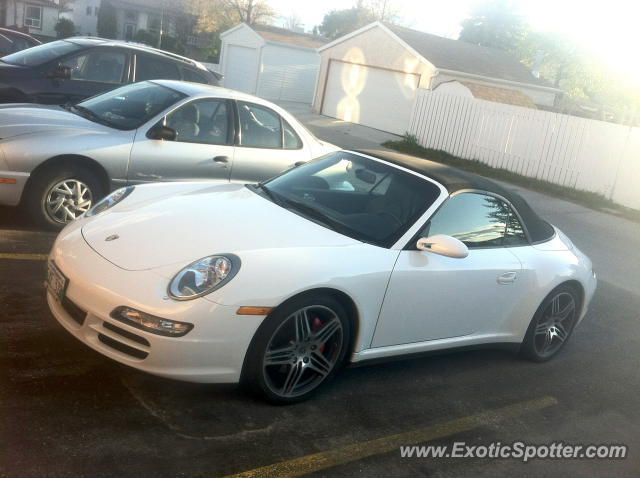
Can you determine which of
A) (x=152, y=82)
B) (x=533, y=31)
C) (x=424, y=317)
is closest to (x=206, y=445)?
(x=424, y=317)

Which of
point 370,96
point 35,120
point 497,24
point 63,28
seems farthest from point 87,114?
point 497,24

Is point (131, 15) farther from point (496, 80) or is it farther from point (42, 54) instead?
point (42, 54)

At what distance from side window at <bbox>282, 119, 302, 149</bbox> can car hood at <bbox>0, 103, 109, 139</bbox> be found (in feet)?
6.65

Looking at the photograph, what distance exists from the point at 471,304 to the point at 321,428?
153 centimetres

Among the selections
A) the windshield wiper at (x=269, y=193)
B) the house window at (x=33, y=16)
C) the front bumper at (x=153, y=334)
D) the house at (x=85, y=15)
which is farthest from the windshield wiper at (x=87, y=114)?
the house at (x=85, y=15)

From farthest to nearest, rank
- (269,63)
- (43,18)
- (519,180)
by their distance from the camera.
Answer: (43,18) → (269,63) → (519,180)

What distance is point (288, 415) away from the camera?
4254 millimetres

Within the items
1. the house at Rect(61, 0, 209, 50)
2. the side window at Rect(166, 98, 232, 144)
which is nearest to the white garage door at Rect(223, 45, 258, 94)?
the house at Rect(61, 0, 209, 50)

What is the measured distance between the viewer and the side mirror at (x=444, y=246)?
15.2ft

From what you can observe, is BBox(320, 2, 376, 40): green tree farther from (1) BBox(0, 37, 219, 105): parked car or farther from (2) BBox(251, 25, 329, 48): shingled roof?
(1) BBox(0, 37, 219, 105): parked car

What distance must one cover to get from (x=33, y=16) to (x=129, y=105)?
52029 millimetres

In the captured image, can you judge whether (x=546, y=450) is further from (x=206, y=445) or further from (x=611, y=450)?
(x=206, y=445)

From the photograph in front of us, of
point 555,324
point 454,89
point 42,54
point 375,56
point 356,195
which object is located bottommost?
point 555,324

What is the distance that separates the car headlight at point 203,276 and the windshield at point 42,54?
22.7 ft
